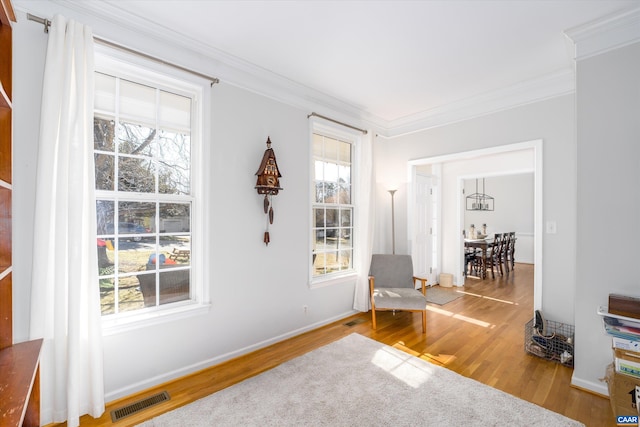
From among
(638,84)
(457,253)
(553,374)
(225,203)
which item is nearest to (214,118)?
(225,203)

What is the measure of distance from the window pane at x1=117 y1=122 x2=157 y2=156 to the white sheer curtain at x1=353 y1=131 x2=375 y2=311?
2.64 metres

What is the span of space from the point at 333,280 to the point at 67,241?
2747 mm

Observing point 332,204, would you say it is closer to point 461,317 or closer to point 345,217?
point 345,217

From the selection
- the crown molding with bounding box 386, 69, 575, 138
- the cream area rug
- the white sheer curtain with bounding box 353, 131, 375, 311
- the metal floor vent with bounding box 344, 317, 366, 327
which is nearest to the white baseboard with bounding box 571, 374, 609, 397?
the cream area rug

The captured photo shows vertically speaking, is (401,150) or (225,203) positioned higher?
(401,150)

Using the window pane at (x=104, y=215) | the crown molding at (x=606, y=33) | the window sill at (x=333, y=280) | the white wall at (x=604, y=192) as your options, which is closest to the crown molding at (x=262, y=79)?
the crown molding at (x=606, y=33)

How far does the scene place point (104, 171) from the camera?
2.27 meters

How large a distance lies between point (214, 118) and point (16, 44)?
51.5 inches

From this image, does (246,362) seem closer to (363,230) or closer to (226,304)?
(226,304)

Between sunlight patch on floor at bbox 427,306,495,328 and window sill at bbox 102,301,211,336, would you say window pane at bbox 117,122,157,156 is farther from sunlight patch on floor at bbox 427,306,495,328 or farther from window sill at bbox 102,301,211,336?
sunlight patch on floor at bbox 427,306,495,328

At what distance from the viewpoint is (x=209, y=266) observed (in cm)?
269

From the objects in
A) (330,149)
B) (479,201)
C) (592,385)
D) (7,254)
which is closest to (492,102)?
(330,149)

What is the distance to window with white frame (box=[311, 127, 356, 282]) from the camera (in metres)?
3.79

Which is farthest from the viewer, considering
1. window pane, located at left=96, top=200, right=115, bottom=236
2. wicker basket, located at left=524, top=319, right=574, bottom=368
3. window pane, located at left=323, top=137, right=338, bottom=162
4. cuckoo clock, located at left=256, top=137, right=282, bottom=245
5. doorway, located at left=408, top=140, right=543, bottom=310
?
doorway, located at left=408, top=140, right=543, bottom=310
